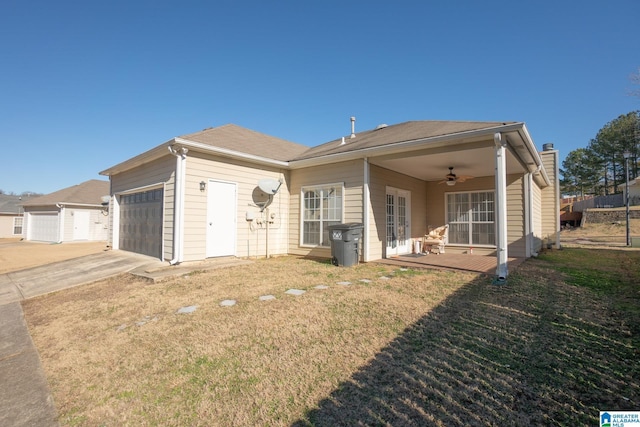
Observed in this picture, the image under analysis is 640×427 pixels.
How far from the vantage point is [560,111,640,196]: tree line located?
2817cm

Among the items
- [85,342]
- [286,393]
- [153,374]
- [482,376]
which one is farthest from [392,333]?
[85,342]

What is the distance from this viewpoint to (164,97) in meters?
12.6

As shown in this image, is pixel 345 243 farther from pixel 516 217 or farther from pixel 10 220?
pixel 10 220

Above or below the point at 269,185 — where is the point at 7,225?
below

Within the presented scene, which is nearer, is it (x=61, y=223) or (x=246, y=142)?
(x=246, y=142)

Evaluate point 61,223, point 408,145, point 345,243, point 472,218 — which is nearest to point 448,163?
point 408,145

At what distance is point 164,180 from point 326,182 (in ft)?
15.1

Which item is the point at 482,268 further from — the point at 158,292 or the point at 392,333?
the point at 158,292

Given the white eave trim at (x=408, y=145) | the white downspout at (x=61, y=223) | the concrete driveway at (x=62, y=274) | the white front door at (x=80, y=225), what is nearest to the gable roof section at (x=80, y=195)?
the white downspout at (x=61, y=223)

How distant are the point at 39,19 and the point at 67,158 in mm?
14310

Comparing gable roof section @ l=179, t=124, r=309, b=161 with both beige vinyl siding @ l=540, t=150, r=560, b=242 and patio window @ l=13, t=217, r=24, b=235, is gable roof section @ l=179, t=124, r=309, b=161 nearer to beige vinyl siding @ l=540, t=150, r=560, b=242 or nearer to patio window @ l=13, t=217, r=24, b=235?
beige vinyl siding @ l=540, t=150, r=560, b=242

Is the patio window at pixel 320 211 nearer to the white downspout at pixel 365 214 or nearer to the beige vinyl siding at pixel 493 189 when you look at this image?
the white downspout at pixel 365 214

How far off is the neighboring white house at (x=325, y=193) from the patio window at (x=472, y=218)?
34 millimetres

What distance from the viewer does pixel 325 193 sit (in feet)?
29.3
